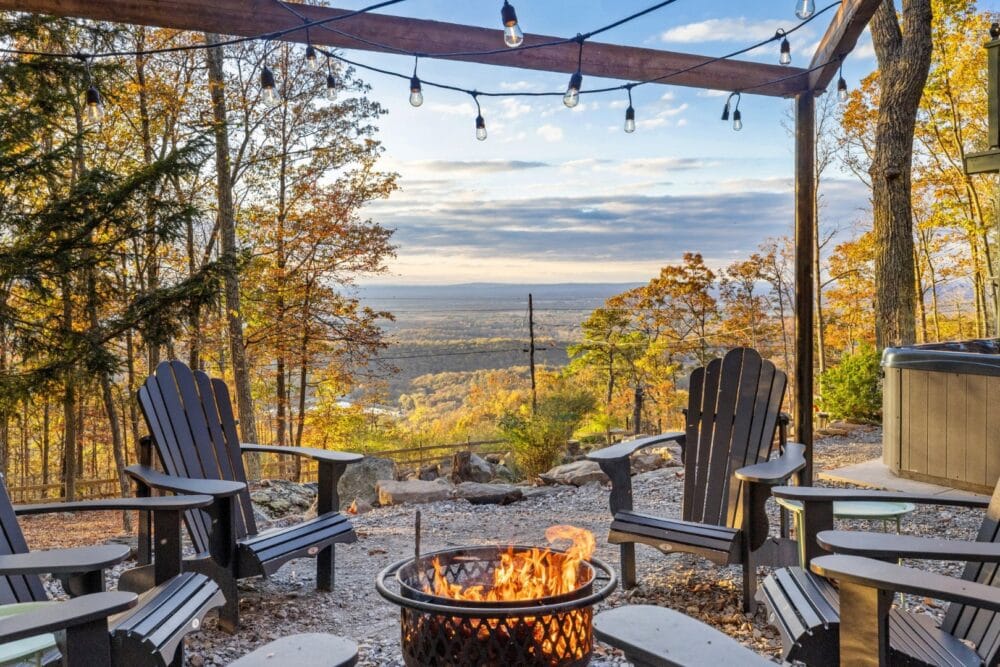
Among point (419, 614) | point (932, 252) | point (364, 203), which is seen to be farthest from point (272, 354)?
point (932, 252)

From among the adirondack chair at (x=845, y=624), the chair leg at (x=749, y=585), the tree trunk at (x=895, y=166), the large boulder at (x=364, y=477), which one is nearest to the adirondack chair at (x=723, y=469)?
the chair leg at (x=749, y=585)

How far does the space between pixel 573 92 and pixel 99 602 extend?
109 inches

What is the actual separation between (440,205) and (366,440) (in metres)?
6.50

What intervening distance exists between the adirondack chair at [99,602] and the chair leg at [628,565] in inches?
66.7

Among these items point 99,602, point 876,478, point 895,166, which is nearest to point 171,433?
point 99,602

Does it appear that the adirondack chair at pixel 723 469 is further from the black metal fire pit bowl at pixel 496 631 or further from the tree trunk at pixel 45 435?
the tree trunk at pixel 45 435

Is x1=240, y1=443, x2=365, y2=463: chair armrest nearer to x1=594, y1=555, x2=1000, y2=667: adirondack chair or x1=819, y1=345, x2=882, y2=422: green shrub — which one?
x1=594, y1=555, x2=1000, y2=667: adirondack chair

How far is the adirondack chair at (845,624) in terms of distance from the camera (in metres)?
1.34

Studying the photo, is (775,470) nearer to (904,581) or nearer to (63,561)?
(904,581)

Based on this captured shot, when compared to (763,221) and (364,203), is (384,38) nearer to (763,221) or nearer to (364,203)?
(364,203)

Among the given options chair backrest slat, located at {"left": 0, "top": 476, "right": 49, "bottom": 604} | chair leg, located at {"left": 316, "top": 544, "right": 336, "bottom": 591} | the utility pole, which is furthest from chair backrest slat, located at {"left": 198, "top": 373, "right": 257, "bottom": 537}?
the utility pole

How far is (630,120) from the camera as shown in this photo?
3973mm

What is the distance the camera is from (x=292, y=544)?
2934 millimetres

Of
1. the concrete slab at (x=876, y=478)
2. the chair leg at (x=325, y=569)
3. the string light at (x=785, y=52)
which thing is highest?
the string light at (x=785, y=52)
